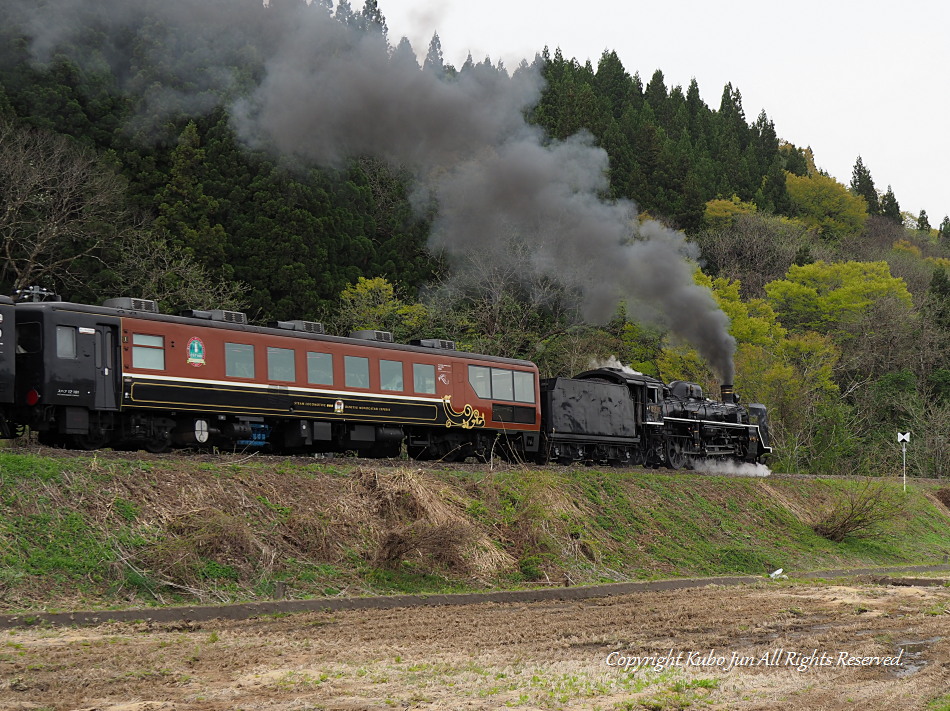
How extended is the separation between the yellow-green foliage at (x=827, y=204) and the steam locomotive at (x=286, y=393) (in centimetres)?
→ 5995

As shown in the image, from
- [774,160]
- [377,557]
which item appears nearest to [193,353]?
[377,557]

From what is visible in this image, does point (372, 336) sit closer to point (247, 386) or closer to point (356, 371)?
point (356, 371)

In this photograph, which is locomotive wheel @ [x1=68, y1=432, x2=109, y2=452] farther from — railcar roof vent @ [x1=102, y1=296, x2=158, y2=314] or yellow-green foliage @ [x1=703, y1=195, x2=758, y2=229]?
yellow-green foliage @ [x1=703, y1=195, x2=758, y2=229]

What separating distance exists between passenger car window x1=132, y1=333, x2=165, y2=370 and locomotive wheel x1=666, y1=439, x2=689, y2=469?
1730 cm

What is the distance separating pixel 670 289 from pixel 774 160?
6176 centimetres

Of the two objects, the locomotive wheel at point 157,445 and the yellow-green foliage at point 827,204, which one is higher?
the yellow-green foliage at point 827,204

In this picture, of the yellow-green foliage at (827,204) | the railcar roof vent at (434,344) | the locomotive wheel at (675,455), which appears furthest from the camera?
the yellow-green foliage at (827,204)

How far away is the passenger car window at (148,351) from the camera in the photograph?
18.9 m

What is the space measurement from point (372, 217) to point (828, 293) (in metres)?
28.4

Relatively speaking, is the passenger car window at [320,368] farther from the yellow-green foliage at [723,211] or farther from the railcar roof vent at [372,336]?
the yellow-green foliage at [723,211]

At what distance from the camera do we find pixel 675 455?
31969mm

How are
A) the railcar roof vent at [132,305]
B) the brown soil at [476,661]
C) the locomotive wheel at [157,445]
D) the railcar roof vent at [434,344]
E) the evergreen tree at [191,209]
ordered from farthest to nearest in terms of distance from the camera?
the evergreen tree at [191,209] → the railcar roof vent at [434,344] → the locomotive wheel at [157,445] → the railcar roof vent at [132,305] → the brown soil at [476,661]

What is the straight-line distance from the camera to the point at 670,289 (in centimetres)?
3634

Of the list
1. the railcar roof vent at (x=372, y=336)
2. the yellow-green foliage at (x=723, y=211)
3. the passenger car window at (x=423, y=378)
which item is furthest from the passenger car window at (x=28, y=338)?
the yellow-green foliage at (x=723, y=211)
